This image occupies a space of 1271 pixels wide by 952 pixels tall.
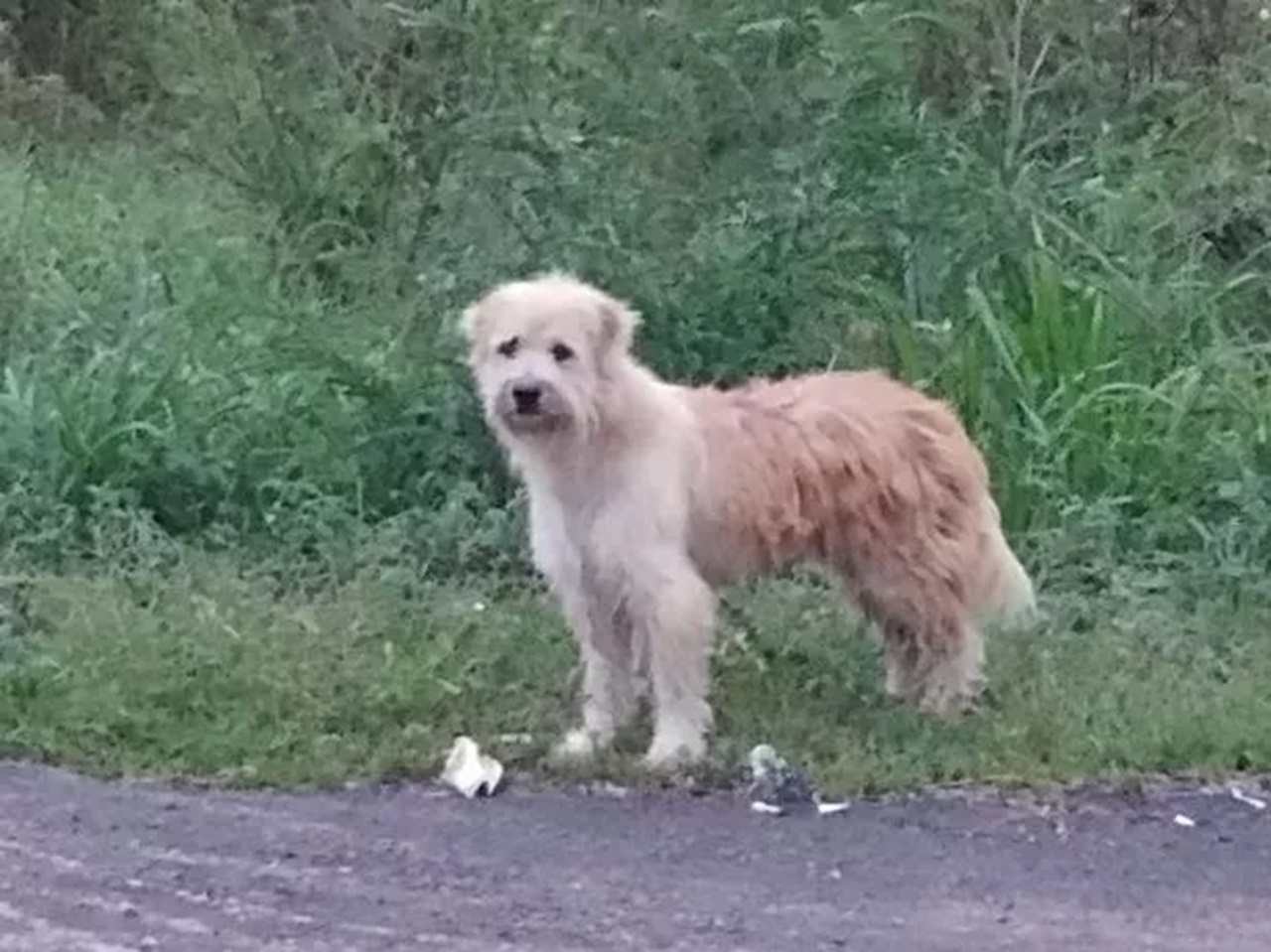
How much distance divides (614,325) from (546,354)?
0.24 m

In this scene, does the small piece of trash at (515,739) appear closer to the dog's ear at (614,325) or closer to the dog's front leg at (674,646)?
the dog's front leg at (674,646)

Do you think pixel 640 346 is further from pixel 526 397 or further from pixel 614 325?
pixel 526 397

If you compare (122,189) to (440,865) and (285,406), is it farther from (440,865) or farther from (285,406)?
(440,865)

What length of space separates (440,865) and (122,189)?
8393mm

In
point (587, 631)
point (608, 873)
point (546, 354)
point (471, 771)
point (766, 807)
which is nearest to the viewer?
point (608, 873)

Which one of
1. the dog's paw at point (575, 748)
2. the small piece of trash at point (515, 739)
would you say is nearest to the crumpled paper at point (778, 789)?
the dog's paw at point (575, 748)

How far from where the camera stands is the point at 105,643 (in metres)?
8.18

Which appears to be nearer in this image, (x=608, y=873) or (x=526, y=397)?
(x=608, y=873)

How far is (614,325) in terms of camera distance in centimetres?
765

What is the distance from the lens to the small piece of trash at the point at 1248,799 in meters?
7.40

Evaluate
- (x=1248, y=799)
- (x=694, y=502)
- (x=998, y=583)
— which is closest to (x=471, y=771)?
(x=694, y=502)

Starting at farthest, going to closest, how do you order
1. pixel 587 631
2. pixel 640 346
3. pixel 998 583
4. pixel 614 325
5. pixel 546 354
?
pixel 640 346, pixel 998 583, pixel 587 631, pixel 614 325, pixel 546 354

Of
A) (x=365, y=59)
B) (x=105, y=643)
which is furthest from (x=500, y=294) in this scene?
(x=365, y=59)

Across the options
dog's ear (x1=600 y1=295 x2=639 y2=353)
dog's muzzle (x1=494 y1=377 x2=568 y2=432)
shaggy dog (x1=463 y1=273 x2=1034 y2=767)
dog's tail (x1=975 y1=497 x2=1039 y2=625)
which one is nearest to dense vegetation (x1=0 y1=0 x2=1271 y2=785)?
dog's tail (x1=975 y1=497 x2=1039 y2=625)
